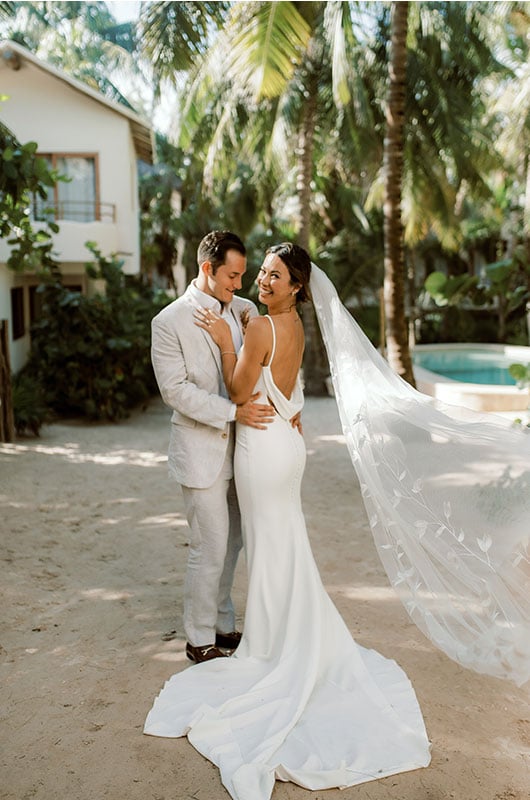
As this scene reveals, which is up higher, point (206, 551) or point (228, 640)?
point (206, 551)

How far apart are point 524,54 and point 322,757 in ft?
72.1

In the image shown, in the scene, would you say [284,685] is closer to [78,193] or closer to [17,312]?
[17,312]

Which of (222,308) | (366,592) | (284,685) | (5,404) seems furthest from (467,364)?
(284,685)

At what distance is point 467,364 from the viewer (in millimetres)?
Answer: 20484

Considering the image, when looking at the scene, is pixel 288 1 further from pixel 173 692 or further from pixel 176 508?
pixel 173 692

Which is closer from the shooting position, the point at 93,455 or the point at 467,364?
the point at 93,455

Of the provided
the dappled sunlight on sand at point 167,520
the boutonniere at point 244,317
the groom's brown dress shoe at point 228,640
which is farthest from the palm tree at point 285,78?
the groom's brown dress shoe at point 228,640

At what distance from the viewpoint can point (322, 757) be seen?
3273 mm

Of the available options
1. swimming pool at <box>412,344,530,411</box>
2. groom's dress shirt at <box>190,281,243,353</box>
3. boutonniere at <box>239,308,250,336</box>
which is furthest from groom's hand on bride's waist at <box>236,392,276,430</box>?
swimming pool at <box>412,344,530,411</box>

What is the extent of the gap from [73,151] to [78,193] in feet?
2.65

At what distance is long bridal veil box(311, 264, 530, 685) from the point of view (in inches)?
137

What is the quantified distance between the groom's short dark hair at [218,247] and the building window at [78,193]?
40.7 ft

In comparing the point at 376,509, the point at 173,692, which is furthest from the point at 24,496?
the point at 376,509

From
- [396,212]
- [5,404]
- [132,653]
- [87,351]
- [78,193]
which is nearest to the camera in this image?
[132,653]
